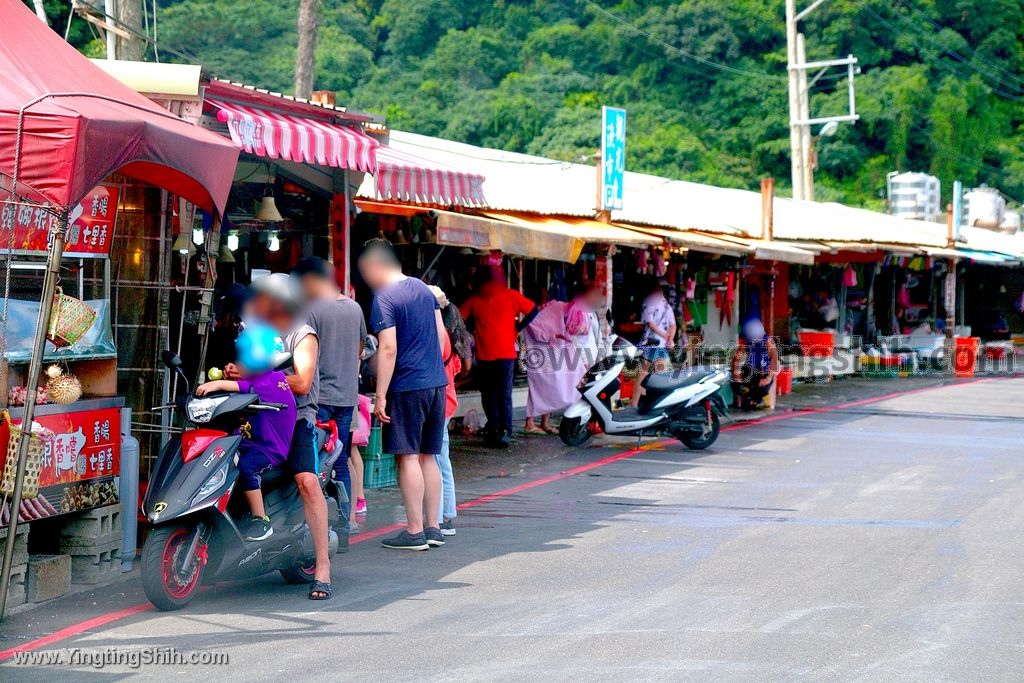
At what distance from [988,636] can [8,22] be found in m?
6.12

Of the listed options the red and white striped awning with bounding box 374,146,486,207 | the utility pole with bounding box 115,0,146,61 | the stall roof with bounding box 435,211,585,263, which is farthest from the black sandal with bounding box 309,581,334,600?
the utility pole with bounding box 115,0,146,61

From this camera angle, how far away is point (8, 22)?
6.84m

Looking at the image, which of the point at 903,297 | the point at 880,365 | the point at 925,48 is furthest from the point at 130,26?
the point at 925,48

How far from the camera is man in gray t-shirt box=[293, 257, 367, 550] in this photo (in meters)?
7.73

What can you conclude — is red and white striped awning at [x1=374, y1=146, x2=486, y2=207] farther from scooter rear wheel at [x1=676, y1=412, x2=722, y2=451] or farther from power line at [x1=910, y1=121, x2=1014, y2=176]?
power line at [x1=910, y1=121, x2=1014, y2=176]

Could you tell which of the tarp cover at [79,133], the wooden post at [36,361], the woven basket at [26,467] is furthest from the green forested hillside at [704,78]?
the wooden post at [36,361]

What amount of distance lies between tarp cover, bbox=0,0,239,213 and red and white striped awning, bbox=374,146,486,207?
2.69m

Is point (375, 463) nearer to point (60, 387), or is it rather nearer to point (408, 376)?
point (408, 376)

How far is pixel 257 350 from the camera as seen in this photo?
6.76 metres

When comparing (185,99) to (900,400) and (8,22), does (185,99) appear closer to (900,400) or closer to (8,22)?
(8,22)

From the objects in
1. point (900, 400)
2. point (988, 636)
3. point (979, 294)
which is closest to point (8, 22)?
point (988, 636)

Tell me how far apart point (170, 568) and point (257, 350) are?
4.07ft

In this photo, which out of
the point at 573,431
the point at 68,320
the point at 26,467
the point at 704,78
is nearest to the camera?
the point at 26,467

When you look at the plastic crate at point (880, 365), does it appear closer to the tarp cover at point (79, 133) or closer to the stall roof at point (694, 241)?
the stall roof at point (694, 241)
